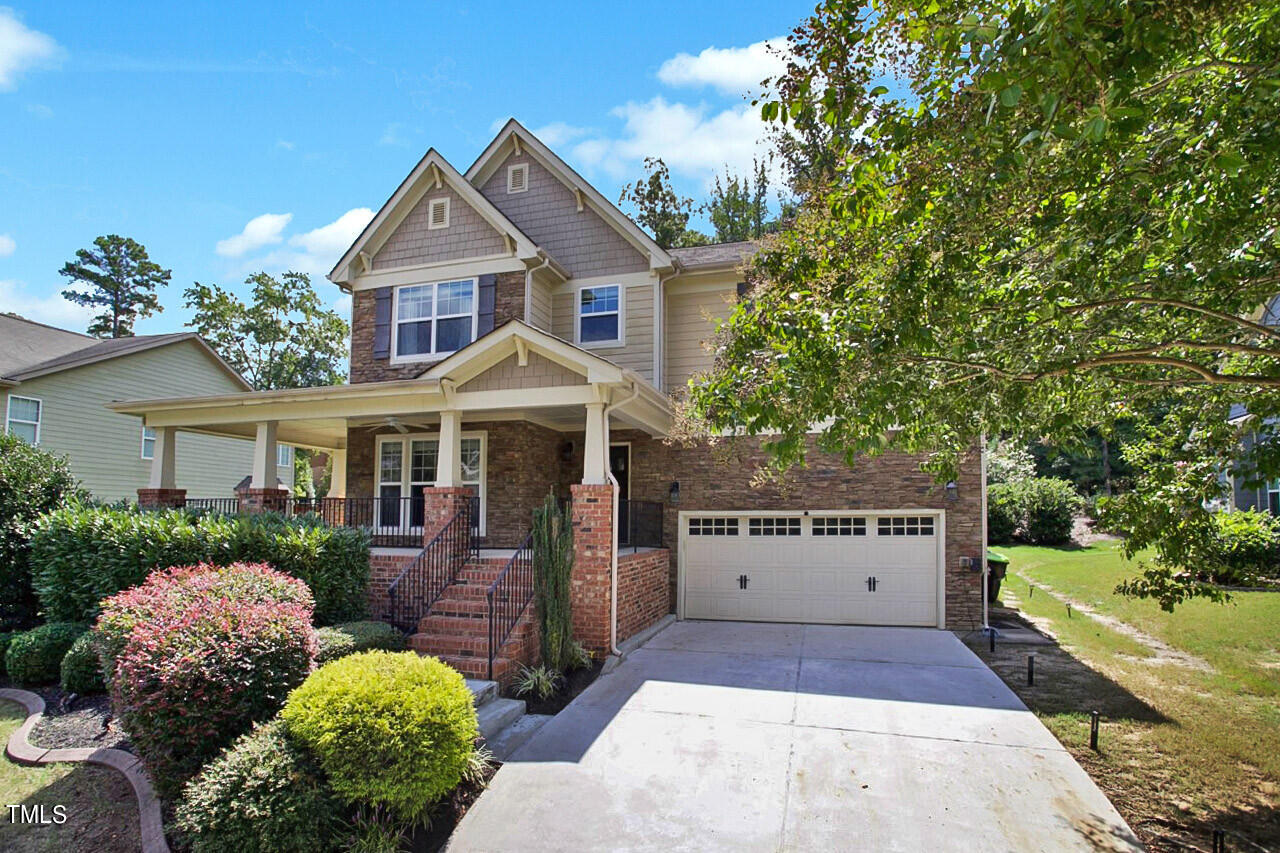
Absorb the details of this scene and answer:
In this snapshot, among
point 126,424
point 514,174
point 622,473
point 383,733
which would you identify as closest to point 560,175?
point 514,174

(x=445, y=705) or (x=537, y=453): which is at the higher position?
(x=537, y=453)

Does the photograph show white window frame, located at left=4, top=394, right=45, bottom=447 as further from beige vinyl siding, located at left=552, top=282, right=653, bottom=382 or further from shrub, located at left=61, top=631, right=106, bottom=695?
beige vinyl siding, located at left=552, top=282, right=653, bottom=382

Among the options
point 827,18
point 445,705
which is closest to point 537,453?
point 445,705

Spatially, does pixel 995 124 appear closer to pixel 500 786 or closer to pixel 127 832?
pixel 500 786

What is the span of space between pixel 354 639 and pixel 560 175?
10245 mm

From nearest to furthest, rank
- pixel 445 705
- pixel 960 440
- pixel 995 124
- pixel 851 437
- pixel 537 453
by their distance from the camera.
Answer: pixel 995 124 < pixel 445 705 < pixel 851 437 < pixel 960 440 < pixel 537 453

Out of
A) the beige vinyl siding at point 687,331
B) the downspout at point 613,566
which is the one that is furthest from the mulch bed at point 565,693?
the beige vinyl siding at point 687,331

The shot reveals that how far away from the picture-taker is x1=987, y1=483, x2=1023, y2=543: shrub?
976 inches

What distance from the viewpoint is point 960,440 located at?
24.5ft

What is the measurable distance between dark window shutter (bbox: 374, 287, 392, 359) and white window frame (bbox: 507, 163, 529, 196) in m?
3.34

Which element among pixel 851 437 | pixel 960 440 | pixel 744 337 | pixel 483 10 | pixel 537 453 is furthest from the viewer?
pixel 537 453

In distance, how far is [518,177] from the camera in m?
14.5

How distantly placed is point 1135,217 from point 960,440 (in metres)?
3.32

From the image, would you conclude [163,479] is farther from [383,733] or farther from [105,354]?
[383,733]
